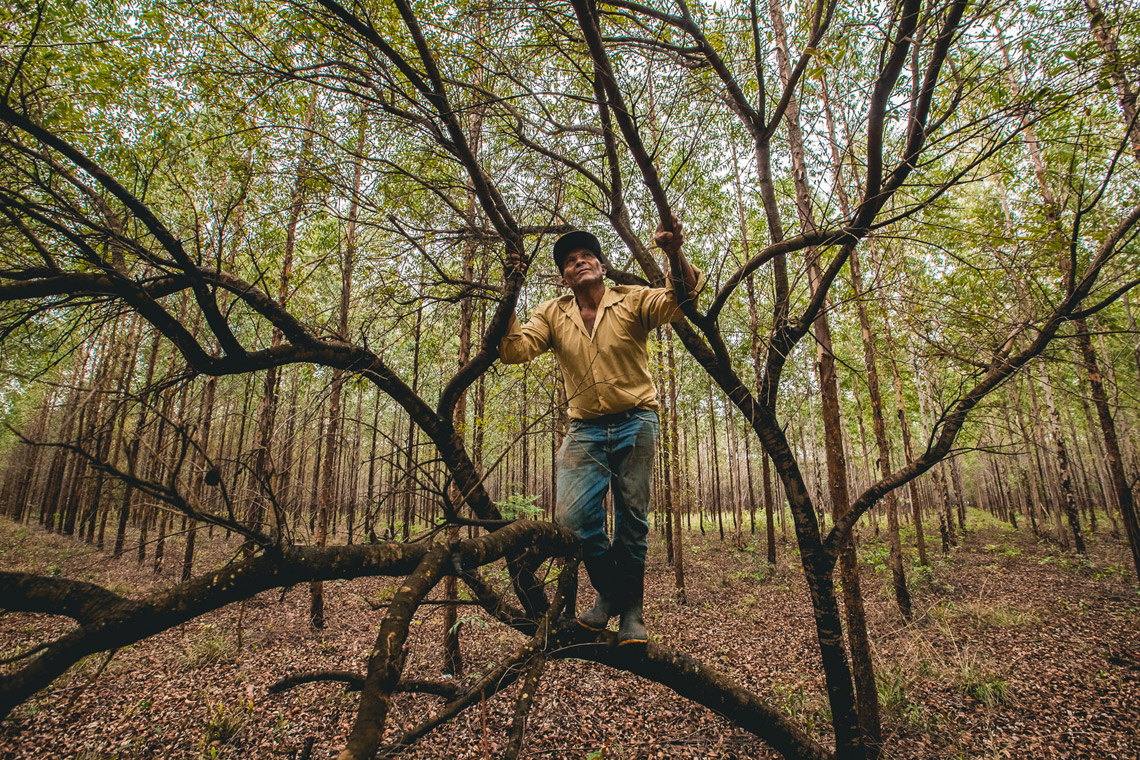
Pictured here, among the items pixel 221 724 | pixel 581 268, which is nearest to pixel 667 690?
pixel 221 724

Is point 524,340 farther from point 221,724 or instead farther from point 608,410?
point 221,724

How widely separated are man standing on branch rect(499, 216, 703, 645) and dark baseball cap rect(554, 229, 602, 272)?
10 millimetres

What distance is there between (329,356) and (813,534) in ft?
11.4

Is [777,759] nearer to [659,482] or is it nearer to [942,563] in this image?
[659,482]

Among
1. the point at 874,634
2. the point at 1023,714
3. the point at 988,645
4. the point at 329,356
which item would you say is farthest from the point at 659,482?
the point at 329,356

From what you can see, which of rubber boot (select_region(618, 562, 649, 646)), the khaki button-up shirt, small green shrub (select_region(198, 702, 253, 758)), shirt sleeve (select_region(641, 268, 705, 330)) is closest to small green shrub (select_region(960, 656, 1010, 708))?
rubber boot (select_region(618, 562, 649, 646))

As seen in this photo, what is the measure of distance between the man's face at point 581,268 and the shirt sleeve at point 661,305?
1.31ft

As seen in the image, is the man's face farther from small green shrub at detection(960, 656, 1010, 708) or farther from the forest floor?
small green shrub at detection(960, 656, 1010, 708)

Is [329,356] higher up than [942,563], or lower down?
higher up

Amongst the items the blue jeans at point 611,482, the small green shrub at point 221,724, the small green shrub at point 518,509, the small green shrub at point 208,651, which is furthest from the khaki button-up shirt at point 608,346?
the small green shrub at point 208,651

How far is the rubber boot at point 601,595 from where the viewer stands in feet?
8.14

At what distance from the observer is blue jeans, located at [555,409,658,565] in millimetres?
2564

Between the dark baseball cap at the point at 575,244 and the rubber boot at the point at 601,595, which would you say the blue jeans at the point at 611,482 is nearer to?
the rubber boot at the point at 601,595

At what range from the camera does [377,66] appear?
2.87m
